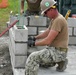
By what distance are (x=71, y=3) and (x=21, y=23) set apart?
2193mm

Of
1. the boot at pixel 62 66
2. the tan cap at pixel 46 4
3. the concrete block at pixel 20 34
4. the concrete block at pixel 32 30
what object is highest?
the tan cap at pixel 46 4

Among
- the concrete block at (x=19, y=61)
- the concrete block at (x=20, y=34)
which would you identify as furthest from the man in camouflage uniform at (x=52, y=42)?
the concrete block at (x=19, y=61)

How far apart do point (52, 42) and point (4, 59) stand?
2054 millimetres

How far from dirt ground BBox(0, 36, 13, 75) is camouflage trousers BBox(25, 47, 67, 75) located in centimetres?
108

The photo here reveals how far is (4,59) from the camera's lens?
6.86m

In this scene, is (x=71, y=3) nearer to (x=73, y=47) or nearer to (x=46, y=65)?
(x=73, y=47)

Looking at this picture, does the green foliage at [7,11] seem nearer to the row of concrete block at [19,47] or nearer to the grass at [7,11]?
the grass at [7,11]

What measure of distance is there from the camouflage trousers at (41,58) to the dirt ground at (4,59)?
3.54 ft

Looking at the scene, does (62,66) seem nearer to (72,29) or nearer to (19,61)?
(19,61)

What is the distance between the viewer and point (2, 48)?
7.70 metres

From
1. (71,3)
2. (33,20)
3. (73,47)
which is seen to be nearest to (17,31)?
(33,20)

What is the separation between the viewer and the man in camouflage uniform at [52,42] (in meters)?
4.88

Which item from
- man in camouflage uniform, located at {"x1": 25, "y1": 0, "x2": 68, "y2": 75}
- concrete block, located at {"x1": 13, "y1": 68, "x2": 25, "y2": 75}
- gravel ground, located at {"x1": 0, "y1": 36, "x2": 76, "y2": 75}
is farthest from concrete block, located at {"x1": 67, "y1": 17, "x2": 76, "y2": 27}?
concrete block, located at {"x1": 13, "y1": 68, "x2": 25, "y2": 75}

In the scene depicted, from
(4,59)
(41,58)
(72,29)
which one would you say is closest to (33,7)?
(72,29)
